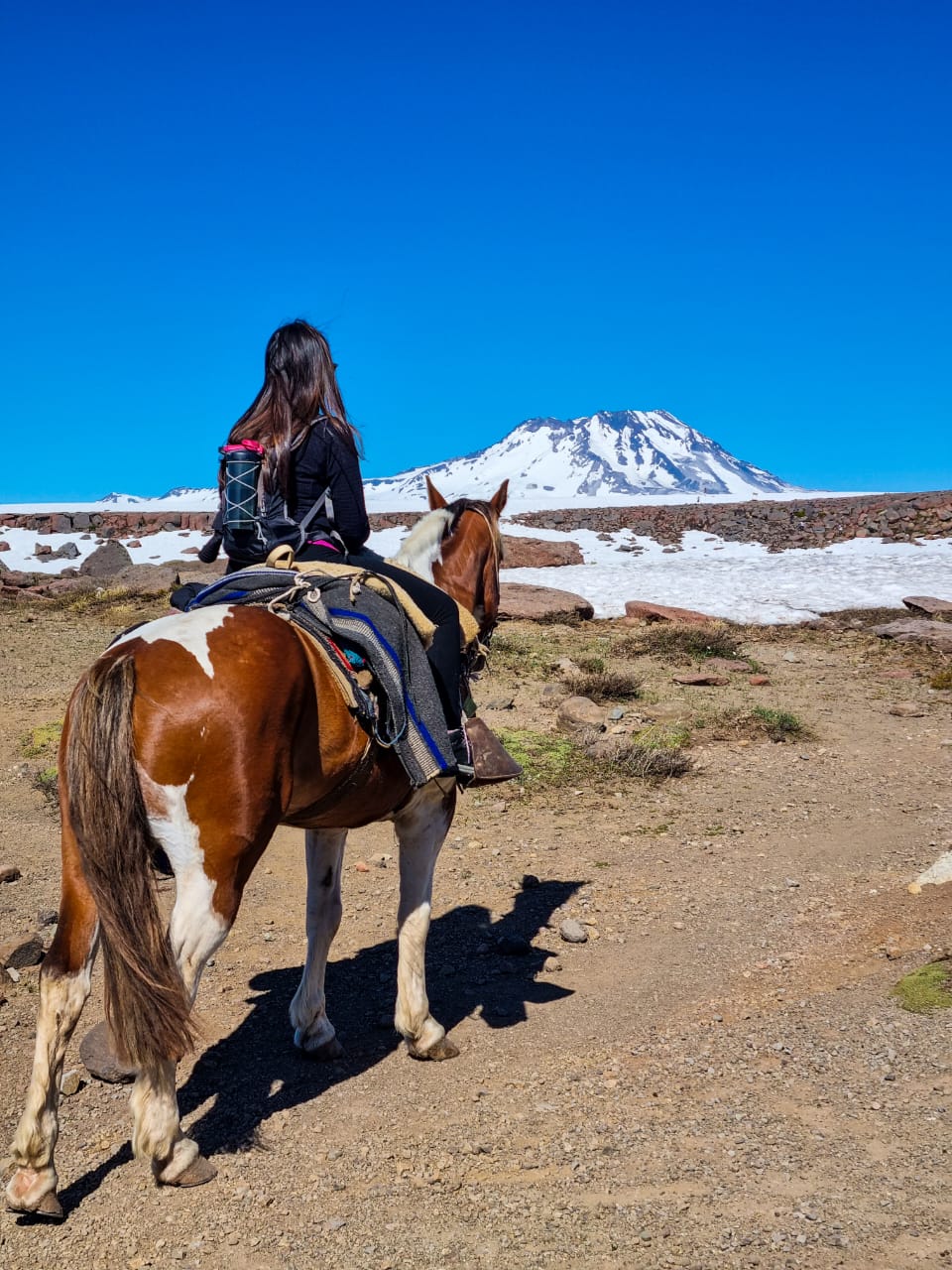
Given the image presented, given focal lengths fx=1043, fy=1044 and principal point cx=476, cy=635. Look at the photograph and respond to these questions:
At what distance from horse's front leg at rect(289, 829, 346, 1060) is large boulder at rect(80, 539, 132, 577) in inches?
785

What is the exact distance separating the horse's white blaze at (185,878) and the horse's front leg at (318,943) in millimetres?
1236

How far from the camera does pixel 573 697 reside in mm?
10656

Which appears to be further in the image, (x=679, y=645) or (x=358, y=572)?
(x=679, y=645)

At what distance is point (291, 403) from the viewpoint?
4.21 metres

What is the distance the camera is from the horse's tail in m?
3.30

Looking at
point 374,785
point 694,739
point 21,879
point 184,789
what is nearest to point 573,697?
point 694,739

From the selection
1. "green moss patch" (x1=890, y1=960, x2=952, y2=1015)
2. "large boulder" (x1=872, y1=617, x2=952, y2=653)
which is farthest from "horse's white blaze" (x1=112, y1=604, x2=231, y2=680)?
"large boulder" (x1=872, y1=617, x2=952, y2=653)

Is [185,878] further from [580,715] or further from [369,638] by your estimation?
[580,715]

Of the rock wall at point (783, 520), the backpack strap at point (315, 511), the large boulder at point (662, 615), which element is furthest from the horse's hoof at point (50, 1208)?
the rock wall at point (783, 520)

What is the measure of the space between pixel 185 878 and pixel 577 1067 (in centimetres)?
196

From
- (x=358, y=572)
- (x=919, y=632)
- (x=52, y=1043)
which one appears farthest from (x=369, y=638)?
(x=919, y=632)

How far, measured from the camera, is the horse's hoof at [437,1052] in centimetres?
458

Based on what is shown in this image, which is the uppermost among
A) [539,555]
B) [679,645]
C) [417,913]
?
[539,555]

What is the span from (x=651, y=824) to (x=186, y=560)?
18832 millimetres
